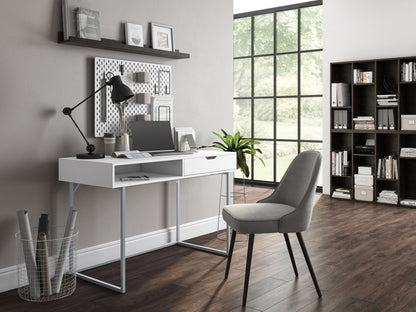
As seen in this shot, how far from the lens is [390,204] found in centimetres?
600

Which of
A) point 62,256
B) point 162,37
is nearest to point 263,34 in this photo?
point 162,37

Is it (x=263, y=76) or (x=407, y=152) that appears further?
(x=263, y=76)

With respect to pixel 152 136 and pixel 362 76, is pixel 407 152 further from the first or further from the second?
pixel 152 136

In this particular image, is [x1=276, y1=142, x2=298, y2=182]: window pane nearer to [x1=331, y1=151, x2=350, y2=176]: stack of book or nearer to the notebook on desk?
[x1=331, y1=151, x2=350, y2=176]: stack of book

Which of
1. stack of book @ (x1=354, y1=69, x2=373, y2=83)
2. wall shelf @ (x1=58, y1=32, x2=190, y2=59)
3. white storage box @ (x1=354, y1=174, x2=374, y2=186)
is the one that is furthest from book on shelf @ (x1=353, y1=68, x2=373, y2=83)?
wall shelf @ (x1=58, y1=32, x2=190, y2=59)

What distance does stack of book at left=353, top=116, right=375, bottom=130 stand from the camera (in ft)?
20.1

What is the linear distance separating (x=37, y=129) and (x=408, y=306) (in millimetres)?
2572

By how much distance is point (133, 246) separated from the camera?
3863 millimetres

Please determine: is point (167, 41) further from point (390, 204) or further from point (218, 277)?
point (390, 204)

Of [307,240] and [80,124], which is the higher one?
[80,124]

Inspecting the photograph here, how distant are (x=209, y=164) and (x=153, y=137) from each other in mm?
489

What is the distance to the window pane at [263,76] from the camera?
25.5 ft

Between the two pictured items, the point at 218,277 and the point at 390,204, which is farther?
the point at 390,204

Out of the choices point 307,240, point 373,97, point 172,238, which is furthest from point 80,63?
point 373,97
